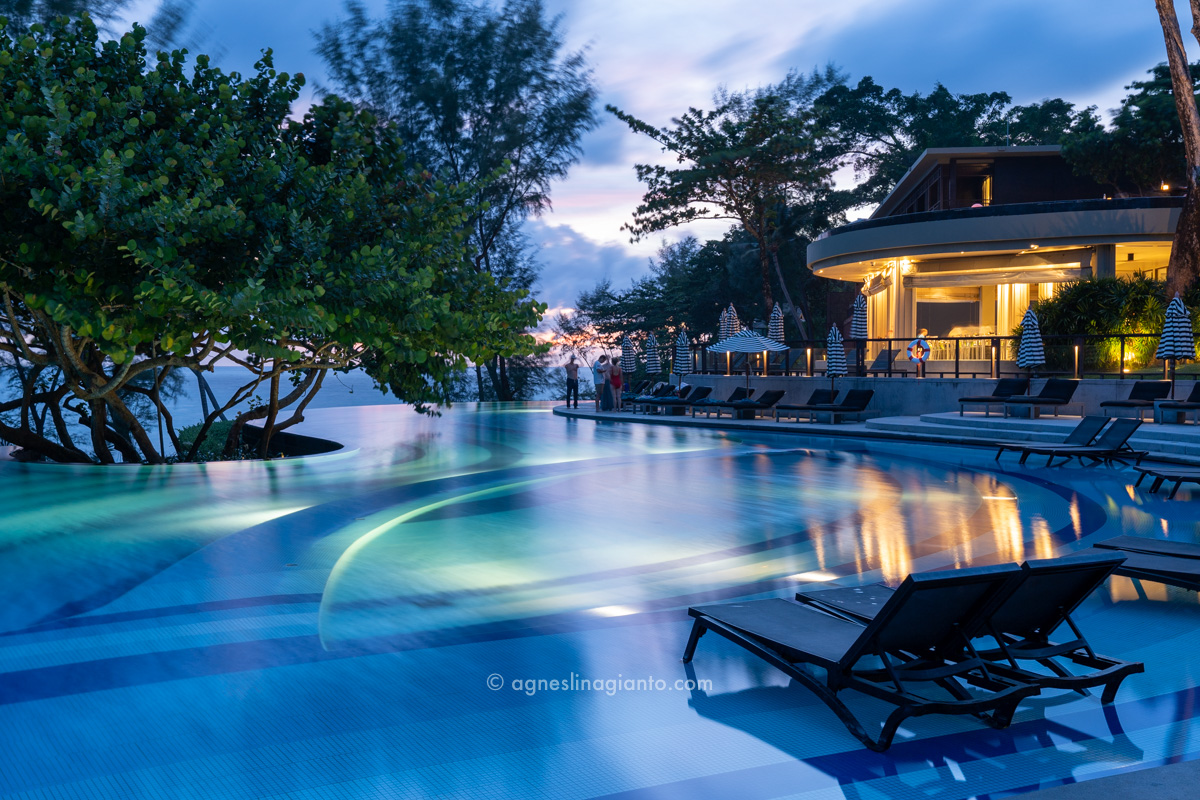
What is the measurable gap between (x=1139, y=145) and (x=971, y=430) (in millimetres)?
17396

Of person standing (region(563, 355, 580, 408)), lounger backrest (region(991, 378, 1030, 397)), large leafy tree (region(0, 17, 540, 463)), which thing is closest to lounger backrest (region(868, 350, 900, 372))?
lounger backrest (region(991, 378, 1030, 397))

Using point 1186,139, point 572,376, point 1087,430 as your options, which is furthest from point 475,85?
point 1087,430

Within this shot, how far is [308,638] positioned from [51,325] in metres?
7.29

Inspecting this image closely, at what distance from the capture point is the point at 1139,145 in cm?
2770

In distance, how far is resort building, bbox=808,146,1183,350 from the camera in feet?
81.0

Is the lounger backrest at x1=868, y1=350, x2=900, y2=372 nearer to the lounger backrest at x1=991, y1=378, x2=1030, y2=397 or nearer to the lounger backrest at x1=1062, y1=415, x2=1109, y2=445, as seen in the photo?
the lounger backrest at x1=991, y1=378, x2=1030, y2=397

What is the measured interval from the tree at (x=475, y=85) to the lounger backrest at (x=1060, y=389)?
16.4 m

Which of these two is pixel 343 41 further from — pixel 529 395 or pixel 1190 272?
pixel 1190 272

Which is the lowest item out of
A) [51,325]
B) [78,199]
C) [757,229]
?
[51,325]

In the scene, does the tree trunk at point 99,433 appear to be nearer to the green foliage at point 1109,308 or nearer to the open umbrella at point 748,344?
the open umbrella at point 748,344

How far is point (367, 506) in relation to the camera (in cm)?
891

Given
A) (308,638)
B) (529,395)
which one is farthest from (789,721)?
(529,395)

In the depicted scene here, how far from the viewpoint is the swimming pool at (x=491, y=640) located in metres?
3.18

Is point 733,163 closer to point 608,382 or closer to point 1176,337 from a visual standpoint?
point 608,382
